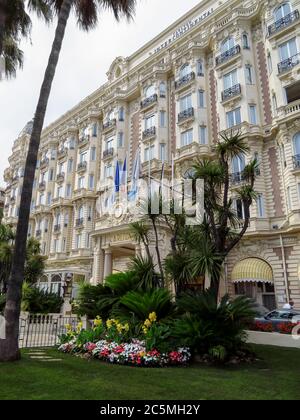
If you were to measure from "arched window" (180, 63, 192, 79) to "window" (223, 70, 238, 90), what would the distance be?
4.13 metres

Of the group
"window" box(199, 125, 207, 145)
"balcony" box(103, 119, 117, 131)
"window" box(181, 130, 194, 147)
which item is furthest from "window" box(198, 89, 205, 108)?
"balcony" box(103, 119, 117, 131)

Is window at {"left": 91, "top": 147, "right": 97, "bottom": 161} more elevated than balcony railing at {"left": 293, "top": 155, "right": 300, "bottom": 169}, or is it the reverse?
window at {"left": 91, "top": 147, "right": 97, "bottom": 161}

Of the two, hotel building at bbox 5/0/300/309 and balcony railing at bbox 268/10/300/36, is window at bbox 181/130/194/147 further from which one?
balcony railing at bbox 268/10/300/36

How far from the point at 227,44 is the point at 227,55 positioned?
1319mm

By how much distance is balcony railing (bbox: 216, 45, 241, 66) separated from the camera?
26.4 meters

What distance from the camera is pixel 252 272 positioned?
21984mm

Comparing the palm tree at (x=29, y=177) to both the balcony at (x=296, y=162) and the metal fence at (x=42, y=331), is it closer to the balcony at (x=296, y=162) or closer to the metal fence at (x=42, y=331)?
the metal fence at (x=42, y=331)

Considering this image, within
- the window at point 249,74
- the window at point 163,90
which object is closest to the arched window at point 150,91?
the window at point 163,90

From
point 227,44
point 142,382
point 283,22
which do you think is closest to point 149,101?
point 227,44

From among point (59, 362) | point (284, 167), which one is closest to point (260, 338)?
point (59, 362)

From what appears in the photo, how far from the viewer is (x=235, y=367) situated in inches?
337

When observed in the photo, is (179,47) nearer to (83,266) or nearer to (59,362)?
(83,266)

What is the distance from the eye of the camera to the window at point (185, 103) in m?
29.2
